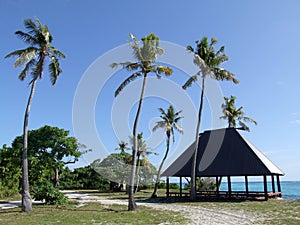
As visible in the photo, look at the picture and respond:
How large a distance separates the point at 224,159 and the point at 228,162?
0.52 m

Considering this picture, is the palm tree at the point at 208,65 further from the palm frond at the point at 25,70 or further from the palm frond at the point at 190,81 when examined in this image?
the palm frond at the point at 25,70

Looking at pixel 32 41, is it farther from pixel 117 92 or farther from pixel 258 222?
pixel 258 222

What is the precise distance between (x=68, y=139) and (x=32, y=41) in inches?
443

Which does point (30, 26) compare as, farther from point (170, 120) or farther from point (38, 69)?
point (170, 120)

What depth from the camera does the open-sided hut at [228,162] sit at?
21.4m

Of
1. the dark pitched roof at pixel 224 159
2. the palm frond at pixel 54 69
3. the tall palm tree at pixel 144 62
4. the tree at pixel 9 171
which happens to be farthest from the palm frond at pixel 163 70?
the tree at pixel 9 171

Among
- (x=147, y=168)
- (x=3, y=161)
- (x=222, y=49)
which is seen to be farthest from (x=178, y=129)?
(x=3, y=161)

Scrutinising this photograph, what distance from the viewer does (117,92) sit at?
1706 cm

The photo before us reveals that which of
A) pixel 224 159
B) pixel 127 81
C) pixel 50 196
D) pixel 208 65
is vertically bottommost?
pixel 50 196

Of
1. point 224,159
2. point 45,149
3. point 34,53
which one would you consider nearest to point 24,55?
point 34,53

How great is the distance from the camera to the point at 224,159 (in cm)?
2334

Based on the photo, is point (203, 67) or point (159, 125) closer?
point (203, 67)

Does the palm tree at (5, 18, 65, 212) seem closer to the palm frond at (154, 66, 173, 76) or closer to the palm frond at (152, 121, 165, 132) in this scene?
the palm frond at (154, 66, 173, 76)

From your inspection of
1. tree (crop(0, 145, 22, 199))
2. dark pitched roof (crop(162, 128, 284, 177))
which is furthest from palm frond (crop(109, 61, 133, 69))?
tree (crop(0, 145, 22, 199))
